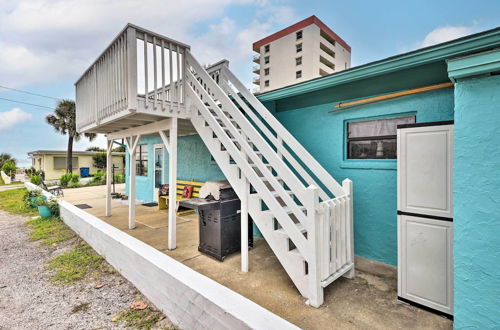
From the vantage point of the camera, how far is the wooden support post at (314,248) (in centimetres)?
239

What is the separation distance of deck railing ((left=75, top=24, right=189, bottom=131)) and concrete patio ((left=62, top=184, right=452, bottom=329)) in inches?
101

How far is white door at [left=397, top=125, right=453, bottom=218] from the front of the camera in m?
2.21

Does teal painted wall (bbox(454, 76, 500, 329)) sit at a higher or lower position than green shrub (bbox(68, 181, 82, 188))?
higher

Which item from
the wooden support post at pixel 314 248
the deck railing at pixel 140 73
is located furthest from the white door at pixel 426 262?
the deck railing at pixel 140 73

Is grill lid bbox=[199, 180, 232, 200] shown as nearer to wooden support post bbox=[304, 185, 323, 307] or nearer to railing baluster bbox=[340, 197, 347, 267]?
wooden support post bbox=[304, 185, 323, 307]

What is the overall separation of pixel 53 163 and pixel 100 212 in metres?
20.6

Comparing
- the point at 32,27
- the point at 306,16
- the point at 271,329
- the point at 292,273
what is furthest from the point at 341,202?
the point at 306,16

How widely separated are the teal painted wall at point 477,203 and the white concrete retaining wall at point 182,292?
4.65 ft

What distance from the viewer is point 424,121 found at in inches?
122

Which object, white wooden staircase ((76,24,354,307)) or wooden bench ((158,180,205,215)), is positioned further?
wooden bench ((158,180,205,215))

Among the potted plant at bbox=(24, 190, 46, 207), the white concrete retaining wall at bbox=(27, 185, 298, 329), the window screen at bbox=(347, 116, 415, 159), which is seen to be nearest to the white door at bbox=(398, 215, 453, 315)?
the window screen at bbox=(347, 116, 415, 159)

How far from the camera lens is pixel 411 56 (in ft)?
9.02

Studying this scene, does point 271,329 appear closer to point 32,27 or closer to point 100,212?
point 100,212

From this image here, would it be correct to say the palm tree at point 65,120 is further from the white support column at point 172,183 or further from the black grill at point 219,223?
the black grill at point 219,223
